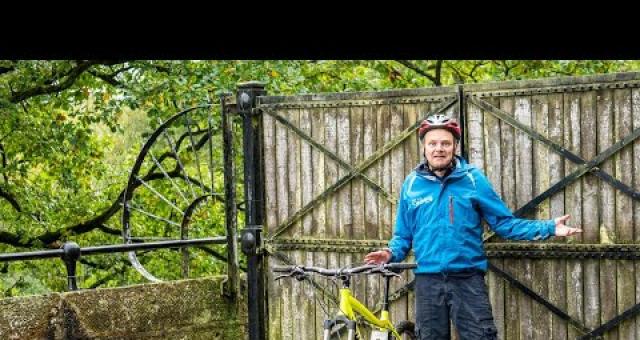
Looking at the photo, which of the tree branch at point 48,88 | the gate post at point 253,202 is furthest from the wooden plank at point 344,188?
the tree branch at point 48,88

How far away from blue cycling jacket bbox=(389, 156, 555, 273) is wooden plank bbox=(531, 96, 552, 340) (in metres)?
0.92

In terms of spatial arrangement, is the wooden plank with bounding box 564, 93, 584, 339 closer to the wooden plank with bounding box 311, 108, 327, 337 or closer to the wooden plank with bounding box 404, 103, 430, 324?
the wooden plank with bounding box 404, 103, 430, 324

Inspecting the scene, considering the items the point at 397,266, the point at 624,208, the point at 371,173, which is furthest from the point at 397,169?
the point at 397,266

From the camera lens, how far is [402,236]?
7.11 metres

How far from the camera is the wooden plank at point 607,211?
7.42 meters

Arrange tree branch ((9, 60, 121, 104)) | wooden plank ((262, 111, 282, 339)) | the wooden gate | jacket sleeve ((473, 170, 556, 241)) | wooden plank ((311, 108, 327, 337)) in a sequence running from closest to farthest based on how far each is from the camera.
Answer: jacket sleeve ((473, 170, 556, 241)) → the wooden gate → wooden plank ((311, 108, 327, 337)) → wooden plank ((262, 111, 282, 339)) → tree branch ((9, 60, 121, 104))

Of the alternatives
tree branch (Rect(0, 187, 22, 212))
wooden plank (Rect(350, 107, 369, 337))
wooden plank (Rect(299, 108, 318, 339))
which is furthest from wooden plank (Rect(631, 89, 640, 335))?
tree branch (Rect(0, 187, 22, 212))

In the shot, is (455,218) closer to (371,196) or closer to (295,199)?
Answer: (371,196)

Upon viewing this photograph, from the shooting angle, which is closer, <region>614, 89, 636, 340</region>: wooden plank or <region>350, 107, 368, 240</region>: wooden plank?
<region>614, 89, 636, 340</region>: wooden plank

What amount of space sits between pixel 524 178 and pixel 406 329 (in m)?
1.31

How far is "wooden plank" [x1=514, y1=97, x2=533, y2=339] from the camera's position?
7809mm

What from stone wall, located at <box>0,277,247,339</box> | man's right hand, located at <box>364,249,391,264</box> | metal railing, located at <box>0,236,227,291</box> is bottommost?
stone wall, located at <box>0,277,247,339</box>
